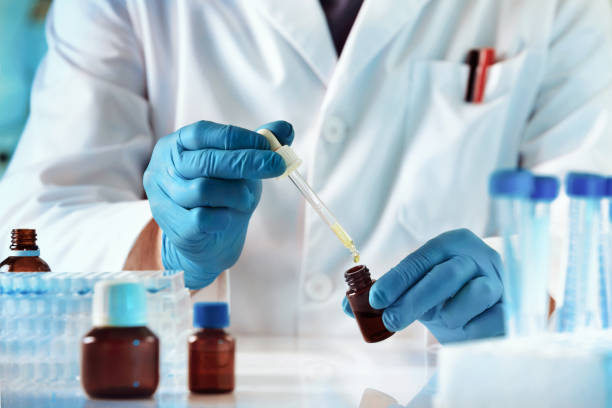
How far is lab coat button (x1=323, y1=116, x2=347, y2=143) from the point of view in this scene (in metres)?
1.48

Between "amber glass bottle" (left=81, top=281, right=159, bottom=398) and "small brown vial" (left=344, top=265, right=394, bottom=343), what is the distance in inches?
12.7

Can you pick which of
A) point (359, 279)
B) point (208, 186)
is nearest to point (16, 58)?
point (208, 186)

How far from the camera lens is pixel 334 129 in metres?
1.49

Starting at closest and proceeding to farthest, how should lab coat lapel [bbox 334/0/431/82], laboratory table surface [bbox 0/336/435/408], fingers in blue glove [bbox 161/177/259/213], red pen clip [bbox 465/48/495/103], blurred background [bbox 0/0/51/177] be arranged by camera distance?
laboratory table surface [bbox 0/336/435/408] → fingers in blue glove [bbox 161/177/259/213] → lab coat lapel [bbox 334/0/431/82] → red pen clip [bbox 465/48/495/103] → blurred background [bbox 0/0/51/177]

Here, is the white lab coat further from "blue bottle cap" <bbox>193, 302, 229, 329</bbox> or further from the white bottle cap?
"blue bottle cap" <bbox>193, 302, 229, 329</bbox>

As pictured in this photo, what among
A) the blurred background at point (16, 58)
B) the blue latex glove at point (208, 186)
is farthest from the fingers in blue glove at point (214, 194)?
the blurred background at point (16, 58)

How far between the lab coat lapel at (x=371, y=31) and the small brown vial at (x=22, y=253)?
0.74m

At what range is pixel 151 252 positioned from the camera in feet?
4.56

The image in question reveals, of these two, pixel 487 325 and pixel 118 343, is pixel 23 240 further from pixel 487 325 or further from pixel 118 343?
pixel 487 325

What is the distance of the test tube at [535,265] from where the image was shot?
0.58 meters

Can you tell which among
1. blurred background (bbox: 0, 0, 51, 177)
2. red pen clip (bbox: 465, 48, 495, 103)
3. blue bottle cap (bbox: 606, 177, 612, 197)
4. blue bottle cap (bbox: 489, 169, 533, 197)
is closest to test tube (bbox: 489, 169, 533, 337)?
blue bottle cap (bbox: 489, 169, 533, 197)

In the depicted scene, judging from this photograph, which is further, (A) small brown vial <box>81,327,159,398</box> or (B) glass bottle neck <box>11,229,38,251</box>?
(B) glass bottle neck <box>11,229,38,251</box>

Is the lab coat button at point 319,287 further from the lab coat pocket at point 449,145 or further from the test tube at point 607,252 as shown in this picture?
the test tube at point 607,252

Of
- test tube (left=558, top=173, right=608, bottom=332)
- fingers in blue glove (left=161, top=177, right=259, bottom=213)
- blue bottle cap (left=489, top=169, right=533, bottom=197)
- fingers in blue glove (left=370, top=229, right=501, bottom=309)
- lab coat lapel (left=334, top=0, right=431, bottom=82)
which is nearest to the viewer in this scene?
blue bottle cap (left=489, top=169, right=533, bottom=197)
